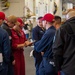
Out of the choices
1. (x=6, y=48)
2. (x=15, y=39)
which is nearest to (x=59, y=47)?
(x=6, y=48)

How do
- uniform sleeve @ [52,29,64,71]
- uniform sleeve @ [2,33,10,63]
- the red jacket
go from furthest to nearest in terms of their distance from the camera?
the red jacket, uniform sleeve @ [2,33,10,63], uniform sleeve @ [52,29,64,71]

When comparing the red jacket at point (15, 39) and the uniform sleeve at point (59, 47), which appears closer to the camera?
the uniform sleeve at point (59, 47)

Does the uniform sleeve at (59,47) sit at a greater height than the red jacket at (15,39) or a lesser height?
greater

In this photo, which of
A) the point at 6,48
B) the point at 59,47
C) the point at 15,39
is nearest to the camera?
the point at 59,47

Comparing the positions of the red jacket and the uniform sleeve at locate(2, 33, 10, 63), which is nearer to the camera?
the uniform sleeve at locate(2, 33, 10, 63)

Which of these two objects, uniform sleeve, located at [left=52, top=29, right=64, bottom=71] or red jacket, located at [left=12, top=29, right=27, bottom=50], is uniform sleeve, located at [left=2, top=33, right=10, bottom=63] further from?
uniform sleeve, located at [left=52, top=29, right=64, bottom=71]

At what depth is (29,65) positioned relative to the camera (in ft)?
22.7

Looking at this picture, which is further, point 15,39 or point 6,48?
point 15,39

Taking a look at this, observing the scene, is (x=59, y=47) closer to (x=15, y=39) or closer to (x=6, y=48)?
(x=6, y=48)

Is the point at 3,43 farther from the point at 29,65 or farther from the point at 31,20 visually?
the point at 31,20

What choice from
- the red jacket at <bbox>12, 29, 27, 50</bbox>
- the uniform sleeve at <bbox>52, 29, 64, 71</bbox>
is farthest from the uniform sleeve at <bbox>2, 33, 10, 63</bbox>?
the uniform sleeve at <bbox>52, 29, 64, 71</bbox>

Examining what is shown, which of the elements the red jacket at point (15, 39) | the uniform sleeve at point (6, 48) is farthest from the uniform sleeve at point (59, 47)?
the red jacket at point (15, 39)

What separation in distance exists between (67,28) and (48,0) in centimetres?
1299

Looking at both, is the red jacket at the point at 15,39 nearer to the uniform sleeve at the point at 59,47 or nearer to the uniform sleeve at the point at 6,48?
the uniform sleeve at the point at 6,48
